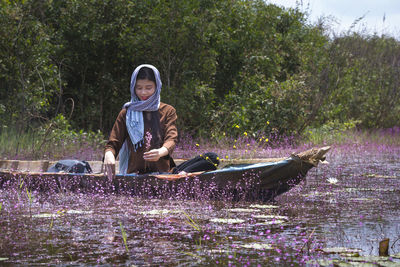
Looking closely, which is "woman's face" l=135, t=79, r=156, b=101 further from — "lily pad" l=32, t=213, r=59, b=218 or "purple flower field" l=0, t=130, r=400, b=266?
"lily pad" l=32, t=213, r=59, b=218

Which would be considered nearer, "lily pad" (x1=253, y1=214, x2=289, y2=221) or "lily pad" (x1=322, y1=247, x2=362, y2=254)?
"lily pad" (x1=322, y1=247, x2=362, y2=254)

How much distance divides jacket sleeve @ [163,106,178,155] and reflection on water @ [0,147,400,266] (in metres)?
0.59

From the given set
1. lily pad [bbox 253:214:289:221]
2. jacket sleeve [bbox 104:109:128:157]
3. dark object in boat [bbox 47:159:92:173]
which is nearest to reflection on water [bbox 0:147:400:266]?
lily pad [bbox 253:214:289:221]

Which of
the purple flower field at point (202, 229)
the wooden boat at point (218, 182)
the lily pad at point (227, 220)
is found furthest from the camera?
the wooden boat at point (218, 182)

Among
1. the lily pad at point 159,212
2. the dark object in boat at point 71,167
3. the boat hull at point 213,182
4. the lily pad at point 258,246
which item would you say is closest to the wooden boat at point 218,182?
the boat hull at point 213,182

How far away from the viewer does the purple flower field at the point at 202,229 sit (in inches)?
121

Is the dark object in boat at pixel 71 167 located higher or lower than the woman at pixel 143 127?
lower

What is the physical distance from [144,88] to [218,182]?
135 cm

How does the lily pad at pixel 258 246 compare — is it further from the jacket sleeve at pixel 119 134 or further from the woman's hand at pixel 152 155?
the jacket sleeve at pixel 119 134

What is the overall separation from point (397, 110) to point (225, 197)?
42.6 feet

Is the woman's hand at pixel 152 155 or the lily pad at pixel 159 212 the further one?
the woman's hand at pixel 152 155

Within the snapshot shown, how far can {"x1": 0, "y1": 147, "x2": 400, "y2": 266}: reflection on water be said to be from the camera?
3.13 meters

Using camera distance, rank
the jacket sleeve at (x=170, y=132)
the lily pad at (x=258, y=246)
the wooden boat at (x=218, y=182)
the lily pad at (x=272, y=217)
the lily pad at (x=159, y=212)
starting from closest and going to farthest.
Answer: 1. the lily pad at (x=258, y=246)
2. the lily pad at (x=272, y=217)
3. the lily pad at (x=159, y=212)
4. the wooden boat at (x=218, y=182)
5. the jacket sleeve at (x=170, y=132)

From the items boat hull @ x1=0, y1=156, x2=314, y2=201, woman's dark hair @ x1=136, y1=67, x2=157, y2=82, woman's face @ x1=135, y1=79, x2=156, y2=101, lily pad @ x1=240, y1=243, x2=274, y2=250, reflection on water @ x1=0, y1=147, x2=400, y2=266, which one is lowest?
reflection on water @ x1=0, y1=147, x2=400, y2=266
